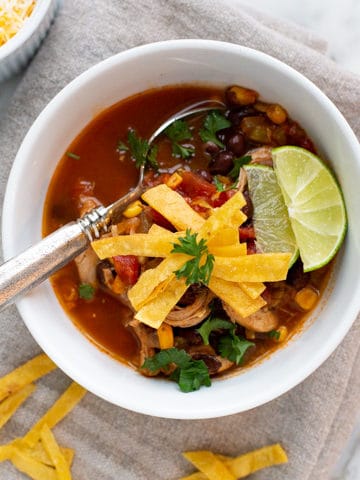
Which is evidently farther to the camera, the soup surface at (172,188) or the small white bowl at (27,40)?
the small white bowl at (27,40)

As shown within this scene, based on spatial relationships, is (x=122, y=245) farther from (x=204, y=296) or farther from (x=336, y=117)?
(x=336, y=117)

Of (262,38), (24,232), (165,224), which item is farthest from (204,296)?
(262,38)

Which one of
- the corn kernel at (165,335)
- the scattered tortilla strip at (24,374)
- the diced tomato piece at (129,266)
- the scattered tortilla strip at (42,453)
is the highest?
the diced tomato piece at (129,266)

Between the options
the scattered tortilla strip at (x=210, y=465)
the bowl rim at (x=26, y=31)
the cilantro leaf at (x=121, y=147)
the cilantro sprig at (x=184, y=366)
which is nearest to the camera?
the cilantro sprig at (x=184, y=366)

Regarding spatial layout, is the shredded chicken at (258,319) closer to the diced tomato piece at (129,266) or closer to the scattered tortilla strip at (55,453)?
the diced tomato piece at (129,266)

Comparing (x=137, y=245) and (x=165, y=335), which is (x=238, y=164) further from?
(x=165, y=335)

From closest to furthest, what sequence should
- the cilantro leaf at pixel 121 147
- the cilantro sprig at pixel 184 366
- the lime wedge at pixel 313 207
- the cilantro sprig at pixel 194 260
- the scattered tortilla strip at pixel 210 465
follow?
the cilantro sprig at pixel 194 260 → the lime wedge at pixel 313 207 → the cilantro sprig at pixel 184 366 → the cilantro leaf at pixel 121 147 → the scattered tortilla strip at pixel 210 465

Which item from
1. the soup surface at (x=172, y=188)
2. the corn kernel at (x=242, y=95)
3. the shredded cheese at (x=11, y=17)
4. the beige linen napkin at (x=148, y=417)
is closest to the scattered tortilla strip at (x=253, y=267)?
the soup surface at (x=172, y=188)

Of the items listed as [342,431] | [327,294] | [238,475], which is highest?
[327,294]
